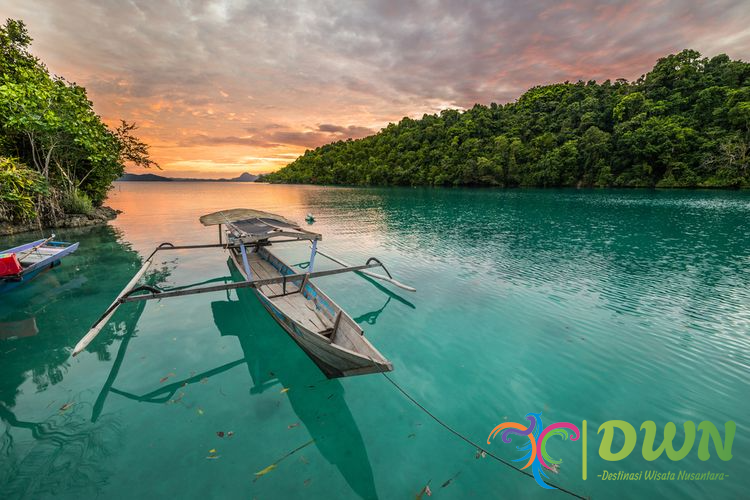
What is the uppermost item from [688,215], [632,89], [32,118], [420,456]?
[632,89]

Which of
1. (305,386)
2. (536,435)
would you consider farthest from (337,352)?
(536,435)

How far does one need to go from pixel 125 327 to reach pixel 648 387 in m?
16.3

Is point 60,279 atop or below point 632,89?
below

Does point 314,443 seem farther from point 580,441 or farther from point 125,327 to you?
point 125,327

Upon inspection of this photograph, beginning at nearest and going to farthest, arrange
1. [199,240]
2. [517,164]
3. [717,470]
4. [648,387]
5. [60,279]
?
[717,470] < [648,387] < [60,279] < [199,240] < [517,164]

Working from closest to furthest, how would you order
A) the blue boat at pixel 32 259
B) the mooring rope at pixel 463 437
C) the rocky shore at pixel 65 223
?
the mooring rope at pixel 463 437 → the blue boat at pixel 32 259 → the rocky shore at pixel 65 223

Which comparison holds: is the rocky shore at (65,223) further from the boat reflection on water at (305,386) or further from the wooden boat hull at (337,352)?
the wooden boat hull at (337,352)

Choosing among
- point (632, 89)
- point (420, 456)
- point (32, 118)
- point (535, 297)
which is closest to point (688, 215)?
point (535, 297)

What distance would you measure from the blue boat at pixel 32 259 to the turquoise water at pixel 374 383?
93 cm

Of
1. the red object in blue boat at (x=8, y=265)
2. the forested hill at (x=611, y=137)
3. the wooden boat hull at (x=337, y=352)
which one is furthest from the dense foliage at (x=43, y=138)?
the forested hill at (x=611, y=137)

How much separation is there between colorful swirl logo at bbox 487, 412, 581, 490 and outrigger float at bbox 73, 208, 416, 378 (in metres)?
3.27

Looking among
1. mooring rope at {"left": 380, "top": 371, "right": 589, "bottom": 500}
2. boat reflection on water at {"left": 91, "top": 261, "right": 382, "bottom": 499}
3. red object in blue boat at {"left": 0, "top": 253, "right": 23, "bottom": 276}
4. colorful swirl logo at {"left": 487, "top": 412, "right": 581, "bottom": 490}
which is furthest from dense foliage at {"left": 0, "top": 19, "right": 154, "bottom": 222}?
colorful swirl logo at {"left": 487, "top": 412, "right": 581, "bottom": 490}

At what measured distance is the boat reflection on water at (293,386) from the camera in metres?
5.64

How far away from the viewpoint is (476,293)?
1361 cm
